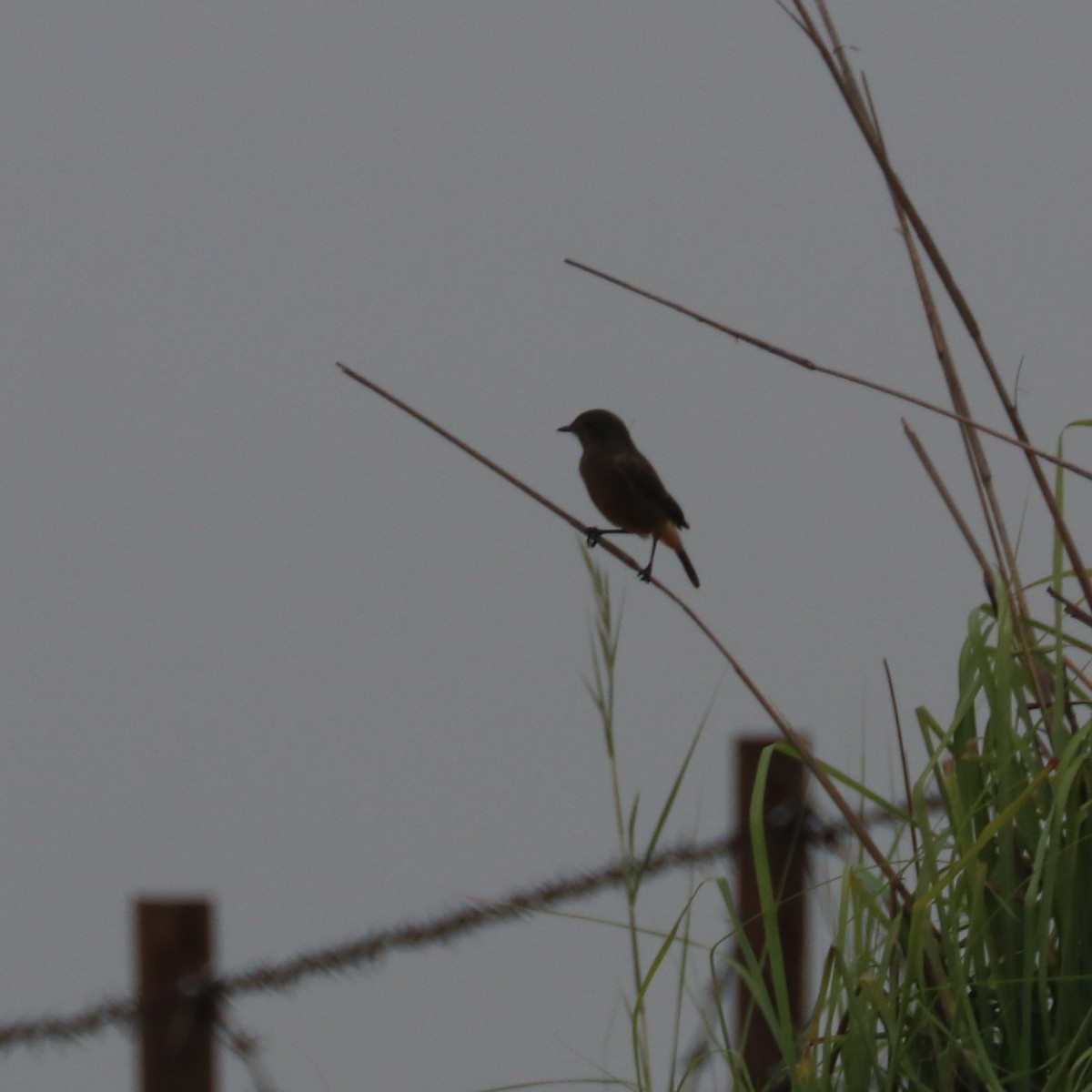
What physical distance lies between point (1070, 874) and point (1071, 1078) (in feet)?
0.57

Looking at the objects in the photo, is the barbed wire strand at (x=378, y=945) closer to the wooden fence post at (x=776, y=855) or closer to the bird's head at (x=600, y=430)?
the wooden fence post at (x=776, y=855)

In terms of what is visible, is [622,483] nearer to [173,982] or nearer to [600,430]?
[600,430]

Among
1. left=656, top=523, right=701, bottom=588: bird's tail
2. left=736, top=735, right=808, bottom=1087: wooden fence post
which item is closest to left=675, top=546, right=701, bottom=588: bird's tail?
left=656, top=523, right=701, bottom=588: bird's tail

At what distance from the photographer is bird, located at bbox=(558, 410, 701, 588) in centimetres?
A: 513

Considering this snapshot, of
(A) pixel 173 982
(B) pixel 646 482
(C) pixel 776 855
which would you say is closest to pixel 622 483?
(B) pixel 646 482

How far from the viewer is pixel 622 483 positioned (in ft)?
16.8

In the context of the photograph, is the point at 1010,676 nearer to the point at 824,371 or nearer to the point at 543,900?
the point at 824,371

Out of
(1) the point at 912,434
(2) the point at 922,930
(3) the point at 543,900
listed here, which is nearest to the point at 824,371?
(1) the point at 912,434

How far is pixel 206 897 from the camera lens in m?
3.59

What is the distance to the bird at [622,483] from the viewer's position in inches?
202

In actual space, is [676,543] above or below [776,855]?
above

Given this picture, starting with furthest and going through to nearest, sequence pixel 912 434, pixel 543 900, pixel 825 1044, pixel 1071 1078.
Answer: pixel 543 900
pixel 912 434
pixel 825 1044
pixel 1071 1078

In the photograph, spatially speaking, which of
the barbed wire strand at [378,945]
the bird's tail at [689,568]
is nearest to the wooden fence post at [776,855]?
the barbed wire strand at [378,945]

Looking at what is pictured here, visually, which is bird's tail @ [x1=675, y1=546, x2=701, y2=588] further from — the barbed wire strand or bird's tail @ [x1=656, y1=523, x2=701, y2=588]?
the barbed wire strand
